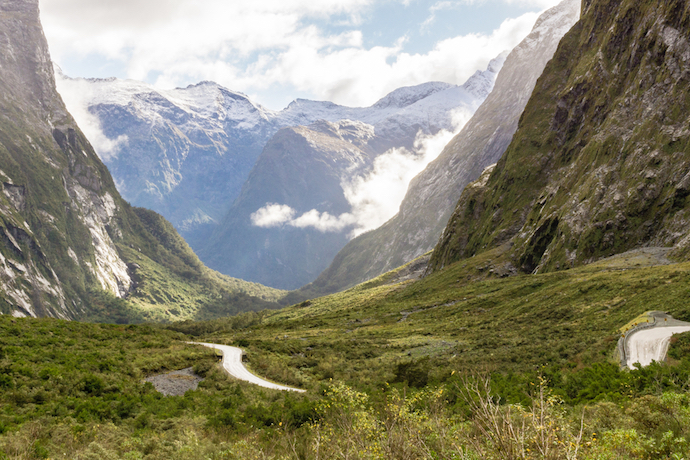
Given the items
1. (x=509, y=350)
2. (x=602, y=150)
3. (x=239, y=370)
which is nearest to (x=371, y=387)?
(x=509, y=350)

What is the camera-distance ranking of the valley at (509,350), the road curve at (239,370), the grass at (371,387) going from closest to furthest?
the grass at (371,387) → the valley at (509,350) → the road curve at (239,370)

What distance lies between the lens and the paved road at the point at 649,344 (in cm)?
2184

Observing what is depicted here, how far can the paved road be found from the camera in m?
21.8

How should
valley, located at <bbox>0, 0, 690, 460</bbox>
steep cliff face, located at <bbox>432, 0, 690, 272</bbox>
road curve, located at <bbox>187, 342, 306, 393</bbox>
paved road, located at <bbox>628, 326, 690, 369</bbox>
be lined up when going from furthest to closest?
steep cliff face, located at <bbox>432, 0, 690, 272</bbox>, road curve, located at <bbox>187, 342, 306, 393</bbox>, paved road, located at <bbox>628, 326, 690, 369</bbox>, valley, located at <bbox>0, 0, 690, 460</bbox>

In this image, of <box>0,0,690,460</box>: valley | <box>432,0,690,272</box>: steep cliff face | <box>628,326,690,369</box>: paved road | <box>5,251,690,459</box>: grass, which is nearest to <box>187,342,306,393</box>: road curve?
<box>0,0,690,460</box>: valley

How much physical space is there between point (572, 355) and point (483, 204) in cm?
12324

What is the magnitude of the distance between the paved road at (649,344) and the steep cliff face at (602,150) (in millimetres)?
42686

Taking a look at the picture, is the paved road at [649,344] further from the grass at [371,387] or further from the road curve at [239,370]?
the road curve at [239,370]

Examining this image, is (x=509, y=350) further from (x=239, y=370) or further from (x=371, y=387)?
(x=239, y=370)

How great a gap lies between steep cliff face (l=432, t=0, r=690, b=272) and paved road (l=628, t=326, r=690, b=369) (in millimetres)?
42686

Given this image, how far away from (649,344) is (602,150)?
7998 centimetres

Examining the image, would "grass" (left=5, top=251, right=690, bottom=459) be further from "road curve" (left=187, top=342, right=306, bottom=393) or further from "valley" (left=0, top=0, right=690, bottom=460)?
"road curve" (left=187, top=342, right=306, bottom=393)

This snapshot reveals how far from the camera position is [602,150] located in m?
87.1

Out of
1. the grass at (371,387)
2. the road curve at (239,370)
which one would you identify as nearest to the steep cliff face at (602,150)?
the grass at (371,387)
